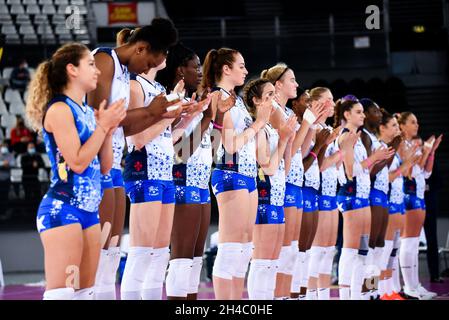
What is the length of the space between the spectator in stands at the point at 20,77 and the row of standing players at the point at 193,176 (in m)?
8.25

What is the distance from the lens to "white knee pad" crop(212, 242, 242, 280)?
520 cm

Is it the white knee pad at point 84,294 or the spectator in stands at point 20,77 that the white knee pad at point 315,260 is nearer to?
the white knee pad at point 84,294

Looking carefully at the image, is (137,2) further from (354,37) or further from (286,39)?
(354,37)

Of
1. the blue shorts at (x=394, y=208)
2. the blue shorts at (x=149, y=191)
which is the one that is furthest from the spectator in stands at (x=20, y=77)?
the blue shorts at (x=149, y=191)

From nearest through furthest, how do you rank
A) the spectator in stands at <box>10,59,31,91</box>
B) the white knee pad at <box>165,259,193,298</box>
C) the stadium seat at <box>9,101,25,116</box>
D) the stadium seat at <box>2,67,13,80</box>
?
the white knee pad at <box>165,259,193,298</box> < the spectator in stands at <box>10,59,31,91</box> < the stadium seat at <box>9,101,25,116</box> < the stadium seat at <box>2,67,13,80</box>

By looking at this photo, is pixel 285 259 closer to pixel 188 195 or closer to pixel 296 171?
pixel 296 171

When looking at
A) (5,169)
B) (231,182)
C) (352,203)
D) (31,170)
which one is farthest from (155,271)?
(5,169)

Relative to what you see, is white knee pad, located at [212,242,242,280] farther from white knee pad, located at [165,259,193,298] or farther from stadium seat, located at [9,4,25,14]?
stadium seat, located at [9,4,25,14]

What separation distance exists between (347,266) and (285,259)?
3.55 ft

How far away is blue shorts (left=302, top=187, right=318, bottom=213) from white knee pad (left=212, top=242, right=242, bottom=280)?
1.42m

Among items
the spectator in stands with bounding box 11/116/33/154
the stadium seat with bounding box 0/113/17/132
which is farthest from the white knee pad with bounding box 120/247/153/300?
the stadium seat with bounding box 0/113/17/132

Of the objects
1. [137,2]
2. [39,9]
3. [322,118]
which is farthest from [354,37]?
[322,118]

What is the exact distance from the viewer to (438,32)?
645 inches
